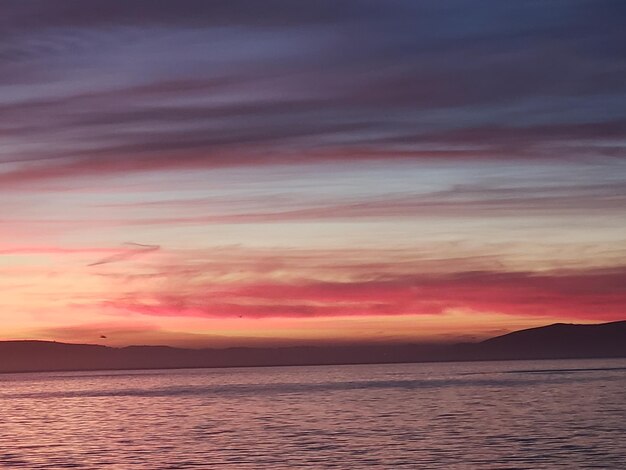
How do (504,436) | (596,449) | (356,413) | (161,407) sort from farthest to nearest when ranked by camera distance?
(161,407) < (356,413) < (504,436) < (596,449)

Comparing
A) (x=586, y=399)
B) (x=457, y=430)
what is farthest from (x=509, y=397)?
(x=457, y=430)

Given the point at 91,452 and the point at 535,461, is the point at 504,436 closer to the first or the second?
the point at 535,461

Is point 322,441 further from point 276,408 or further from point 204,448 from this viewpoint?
point 276,408

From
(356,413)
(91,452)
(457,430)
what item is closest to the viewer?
(91,452)

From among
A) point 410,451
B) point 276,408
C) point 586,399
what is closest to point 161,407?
point 276,408

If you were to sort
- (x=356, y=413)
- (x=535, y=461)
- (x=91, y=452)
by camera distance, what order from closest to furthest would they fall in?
1. (x=535, y=461)
2. (x=91, y=452)
3. (x=356, y=413)

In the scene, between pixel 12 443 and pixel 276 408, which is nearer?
pixel 12 443

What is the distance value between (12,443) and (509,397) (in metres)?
72.0

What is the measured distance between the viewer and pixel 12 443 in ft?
250

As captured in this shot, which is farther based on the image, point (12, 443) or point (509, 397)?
point (509, 397)

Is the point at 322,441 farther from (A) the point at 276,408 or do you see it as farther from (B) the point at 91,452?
(A) the point at 276,408

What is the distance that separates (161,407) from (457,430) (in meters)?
60.8

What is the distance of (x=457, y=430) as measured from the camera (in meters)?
79.0

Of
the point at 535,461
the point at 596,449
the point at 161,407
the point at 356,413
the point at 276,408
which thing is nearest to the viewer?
the point at 535,461
